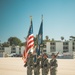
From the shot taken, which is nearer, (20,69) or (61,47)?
(20,69)

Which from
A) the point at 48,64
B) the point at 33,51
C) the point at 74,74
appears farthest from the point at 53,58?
the point at 74,74

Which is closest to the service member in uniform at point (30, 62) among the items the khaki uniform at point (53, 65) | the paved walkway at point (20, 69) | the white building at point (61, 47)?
the khaki uniform at point (53, 65)

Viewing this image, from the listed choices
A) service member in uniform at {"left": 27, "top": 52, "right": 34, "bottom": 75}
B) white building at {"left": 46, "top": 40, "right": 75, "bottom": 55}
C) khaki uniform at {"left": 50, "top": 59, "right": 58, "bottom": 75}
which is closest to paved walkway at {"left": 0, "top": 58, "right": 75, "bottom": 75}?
service member in uniform at {"left": 27, "top": 52, "right": 34, "bottom": 75}

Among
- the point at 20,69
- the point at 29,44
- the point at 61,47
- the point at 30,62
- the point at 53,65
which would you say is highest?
the point at 61,47

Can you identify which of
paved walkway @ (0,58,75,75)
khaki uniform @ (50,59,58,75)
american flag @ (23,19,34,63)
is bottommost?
paved walkway @ (0,58,75,75)

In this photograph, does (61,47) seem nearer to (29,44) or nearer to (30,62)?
(29,44)

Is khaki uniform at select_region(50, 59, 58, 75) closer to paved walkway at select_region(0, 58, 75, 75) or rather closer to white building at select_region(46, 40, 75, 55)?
paved walkway at select_region(0, 58, 75, 75)

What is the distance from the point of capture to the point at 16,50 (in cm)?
11056

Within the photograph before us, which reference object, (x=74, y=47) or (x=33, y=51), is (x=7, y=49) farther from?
(x=33, y=51)

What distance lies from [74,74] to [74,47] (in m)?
86.7

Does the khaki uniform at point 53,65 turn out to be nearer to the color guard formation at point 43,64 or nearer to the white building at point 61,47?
the color guard formation at point 43,64

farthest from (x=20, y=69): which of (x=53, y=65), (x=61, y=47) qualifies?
(x=61, y=47)

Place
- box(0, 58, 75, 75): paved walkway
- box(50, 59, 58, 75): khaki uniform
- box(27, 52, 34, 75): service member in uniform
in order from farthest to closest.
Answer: box(0, 58, 75, 75): paved walkway
box(27, 52, 34, 75): service member in uniform
box(50, 59, 58, 75): khaki uniform

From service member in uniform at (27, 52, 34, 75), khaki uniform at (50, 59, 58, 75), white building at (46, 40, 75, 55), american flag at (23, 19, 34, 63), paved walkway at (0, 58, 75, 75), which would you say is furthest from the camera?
white building at (46, 40, 75, 55)
